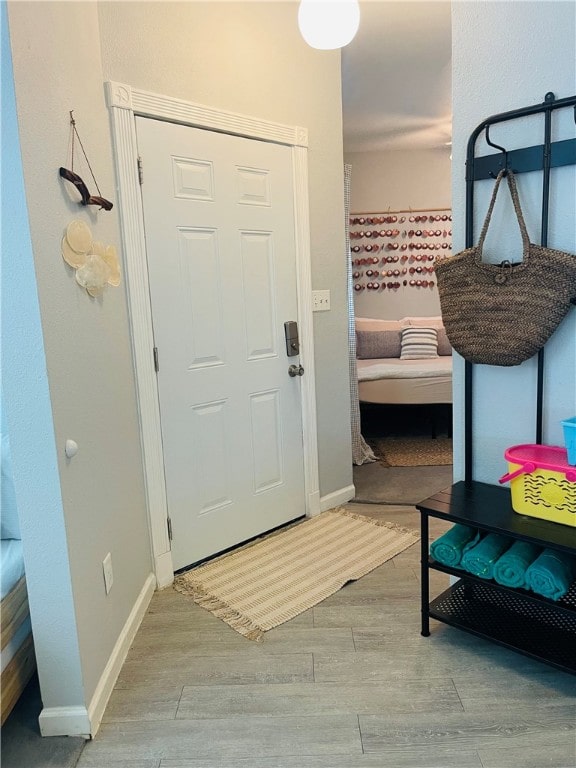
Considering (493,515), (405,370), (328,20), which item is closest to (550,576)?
(493,515)

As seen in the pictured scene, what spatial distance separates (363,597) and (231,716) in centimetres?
78

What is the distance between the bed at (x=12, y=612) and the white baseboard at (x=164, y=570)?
65 cm

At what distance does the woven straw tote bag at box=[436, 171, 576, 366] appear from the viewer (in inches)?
65.7

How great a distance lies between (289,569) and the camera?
2.49 m

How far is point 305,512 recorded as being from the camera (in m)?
3.06

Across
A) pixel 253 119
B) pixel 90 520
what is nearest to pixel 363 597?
pixel 90 520

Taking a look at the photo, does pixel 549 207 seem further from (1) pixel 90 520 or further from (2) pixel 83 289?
(1) pixel 90 520

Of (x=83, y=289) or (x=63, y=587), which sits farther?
(x=83, y=289)

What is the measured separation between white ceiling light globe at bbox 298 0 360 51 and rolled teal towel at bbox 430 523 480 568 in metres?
1.87

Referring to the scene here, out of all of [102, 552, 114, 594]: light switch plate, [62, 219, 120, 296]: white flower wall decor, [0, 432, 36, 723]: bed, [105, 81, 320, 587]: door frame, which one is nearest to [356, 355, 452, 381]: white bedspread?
[105, 81, 320, 587]: door frame

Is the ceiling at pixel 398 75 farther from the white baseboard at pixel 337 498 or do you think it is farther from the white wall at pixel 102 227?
the white baseboard at pixel 337 498

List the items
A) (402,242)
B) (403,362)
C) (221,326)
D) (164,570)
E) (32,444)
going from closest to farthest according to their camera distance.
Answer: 1. (32,444)
2. (164,570)
3. (221,326)
4. (403,362)
5. (402,242)

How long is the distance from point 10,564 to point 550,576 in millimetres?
1620

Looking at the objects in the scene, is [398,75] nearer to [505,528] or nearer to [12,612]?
[505,528]
